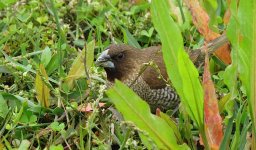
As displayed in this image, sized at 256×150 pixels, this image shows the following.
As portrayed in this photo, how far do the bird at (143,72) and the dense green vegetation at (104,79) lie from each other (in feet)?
0.35

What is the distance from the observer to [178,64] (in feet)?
8.40

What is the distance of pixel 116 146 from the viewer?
3033 millimetres

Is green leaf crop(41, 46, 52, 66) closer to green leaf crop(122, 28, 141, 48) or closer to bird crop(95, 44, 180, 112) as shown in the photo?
bird crop(95, 44, 180, 112)

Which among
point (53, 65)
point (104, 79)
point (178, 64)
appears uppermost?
point (178, 64)

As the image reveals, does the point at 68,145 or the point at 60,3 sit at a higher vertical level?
the point at 60,3

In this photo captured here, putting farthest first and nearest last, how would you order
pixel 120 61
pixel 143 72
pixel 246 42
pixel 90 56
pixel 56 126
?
pixel 120 61
pixel 143 72
pixel 90 56
pixel 56 126
pixel 246 42

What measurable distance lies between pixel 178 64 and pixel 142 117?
0.24 meters

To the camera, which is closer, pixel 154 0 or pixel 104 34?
pixel 154 0

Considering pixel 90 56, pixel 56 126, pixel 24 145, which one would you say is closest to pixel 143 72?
pixel 90 56

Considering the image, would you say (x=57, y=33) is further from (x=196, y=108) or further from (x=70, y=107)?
(x=196, y=108)

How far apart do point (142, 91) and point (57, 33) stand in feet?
2.61

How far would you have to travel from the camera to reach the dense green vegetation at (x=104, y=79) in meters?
2.56

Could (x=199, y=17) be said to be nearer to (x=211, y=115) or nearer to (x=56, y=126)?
(x=211, y=115)

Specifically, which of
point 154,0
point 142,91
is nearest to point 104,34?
point 142,91
